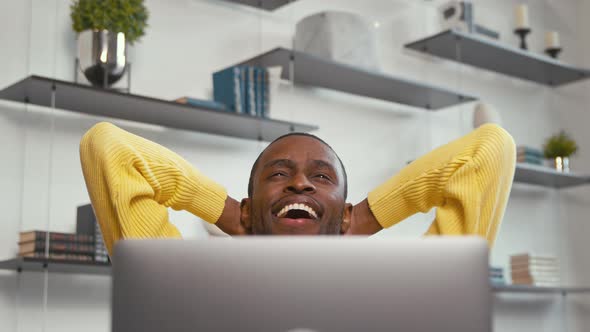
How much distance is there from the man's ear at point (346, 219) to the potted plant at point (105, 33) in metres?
1.42

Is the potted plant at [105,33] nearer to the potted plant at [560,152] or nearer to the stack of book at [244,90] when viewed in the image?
the stack of book at [244,90]

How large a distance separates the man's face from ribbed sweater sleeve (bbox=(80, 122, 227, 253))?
0.16m

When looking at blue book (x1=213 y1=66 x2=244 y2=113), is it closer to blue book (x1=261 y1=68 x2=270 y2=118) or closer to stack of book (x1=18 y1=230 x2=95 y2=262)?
blue book (x1=261 y1=68 x2=270 y2=118)

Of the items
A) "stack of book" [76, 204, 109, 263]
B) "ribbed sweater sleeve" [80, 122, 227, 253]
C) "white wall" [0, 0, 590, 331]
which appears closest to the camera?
"ribbed sweater sleeve" [80, 122, 227, 253]

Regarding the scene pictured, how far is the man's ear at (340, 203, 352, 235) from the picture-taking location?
1566mm

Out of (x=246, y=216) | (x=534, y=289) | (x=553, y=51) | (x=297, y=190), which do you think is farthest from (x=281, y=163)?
(x=553, y=51)

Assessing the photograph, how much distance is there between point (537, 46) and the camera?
4723 mm

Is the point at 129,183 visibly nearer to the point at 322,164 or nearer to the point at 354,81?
the point at 322,164

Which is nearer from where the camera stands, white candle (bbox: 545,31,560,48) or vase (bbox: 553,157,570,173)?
vase (bbox: 553,157,570,173)

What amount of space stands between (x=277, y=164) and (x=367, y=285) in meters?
0.74

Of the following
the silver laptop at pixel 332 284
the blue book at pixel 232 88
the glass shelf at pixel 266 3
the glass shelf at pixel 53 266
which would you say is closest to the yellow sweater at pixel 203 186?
the silver laptop at pixel 332 284

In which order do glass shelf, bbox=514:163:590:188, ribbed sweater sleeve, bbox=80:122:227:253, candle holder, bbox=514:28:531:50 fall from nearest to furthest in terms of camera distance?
ribbed sweater sleeve, bbox=80:122:227:253 → glass shelf, bbox=514:163:590:188 → candle holder, bbox=514:28:531:50

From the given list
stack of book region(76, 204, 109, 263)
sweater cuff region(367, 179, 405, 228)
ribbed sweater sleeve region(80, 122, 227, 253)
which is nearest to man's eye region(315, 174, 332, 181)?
sweater cuff region(367, 179, 405, 228)

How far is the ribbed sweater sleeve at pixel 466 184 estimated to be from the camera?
1479 millimetres
